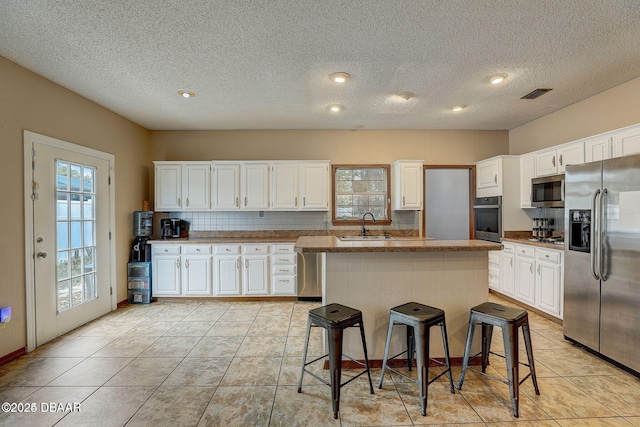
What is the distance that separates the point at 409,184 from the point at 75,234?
4354mm

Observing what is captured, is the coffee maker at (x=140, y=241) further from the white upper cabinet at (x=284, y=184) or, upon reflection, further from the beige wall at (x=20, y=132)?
the white upper cabinet at (x=284, y=184)

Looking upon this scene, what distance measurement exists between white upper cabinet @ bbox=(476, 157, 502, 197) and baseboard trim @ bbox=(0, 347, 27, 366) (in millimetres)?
5712

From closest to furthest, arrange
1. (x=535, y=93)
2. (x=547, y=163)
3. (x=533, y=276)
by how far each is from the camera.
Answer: (x=535, y=93) < (x=533, y=276) < (x=547, y=163)

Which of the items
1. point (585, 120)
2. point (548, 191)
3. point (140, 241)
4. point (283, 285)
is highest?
point (585, 120)

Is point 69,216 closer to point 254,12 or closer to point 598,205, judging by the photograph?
point 254,12

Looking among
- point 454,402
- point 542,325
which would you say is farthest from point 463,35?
point 542,325

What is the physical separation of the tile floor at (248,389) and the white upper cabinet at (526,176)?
1793 millimetres

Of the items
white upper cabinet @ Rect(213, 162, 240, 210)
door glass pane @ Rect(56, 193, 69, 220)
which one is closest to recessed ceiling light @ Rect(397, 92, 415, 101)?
white upper cabinet @ Rect(213, 162, 240, 210)

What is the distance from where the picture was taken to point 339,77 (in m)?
2.91

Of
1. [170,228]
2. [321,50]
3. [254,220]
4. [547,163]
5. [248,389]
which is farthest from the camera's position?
[254,220]

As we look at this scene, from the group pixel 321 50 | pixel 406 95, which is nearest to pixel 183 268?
pixel 321 50

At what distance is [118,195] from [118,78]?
5.68 feet

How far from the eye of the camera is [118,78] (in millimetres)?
2955

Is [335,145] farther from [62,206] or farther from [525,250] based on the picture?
[62,206]
